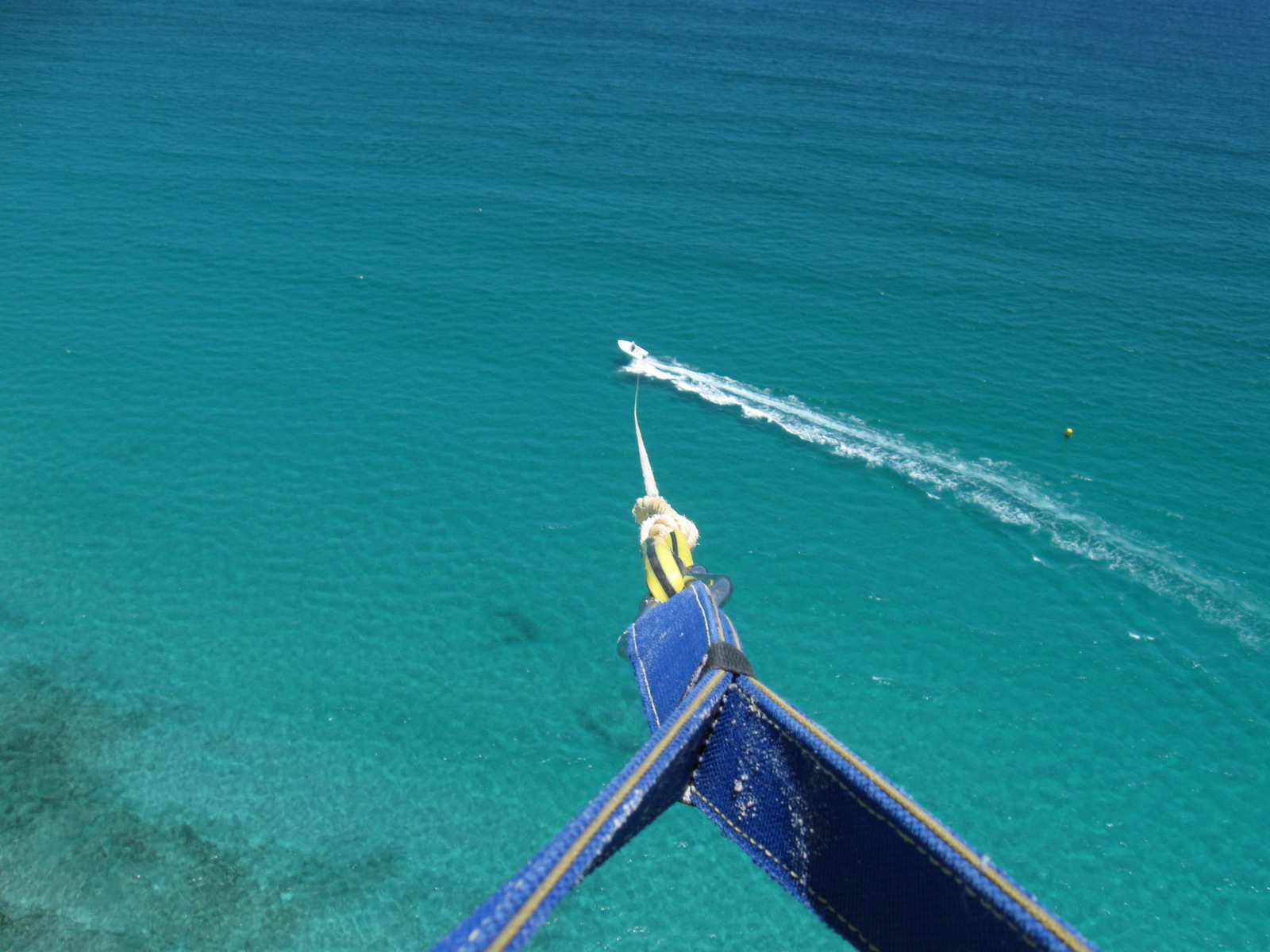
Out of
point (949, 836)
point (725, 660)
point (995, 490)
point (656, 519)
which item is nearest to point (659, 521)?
point (656, 519)

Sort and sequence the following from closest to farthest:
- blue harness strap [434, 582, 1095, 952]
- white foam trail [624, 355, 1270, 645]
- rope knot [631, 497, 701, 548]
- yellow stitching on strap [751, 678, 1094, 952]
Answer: yellow stitching on strap [751, 678, 1094, 952]
blue harness strap [434, 582, 1095, 952]
rope knot [631, 497, 701, 548]
white foam trail [624, 355, 1270, 645]

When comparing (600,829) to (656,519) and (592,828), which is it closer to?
(592,828)

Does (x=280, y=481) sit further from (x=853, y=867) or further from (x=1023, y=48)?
(x=1023, y=48)

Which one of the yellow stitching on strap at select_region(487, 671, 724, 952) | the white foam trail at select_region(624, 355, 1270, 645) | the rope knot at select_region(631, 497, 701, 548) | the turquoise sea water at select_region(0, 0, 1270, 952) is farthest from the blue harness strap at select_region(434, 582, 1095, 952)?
the white foam trail at select_region(624, 355, 1270, 645)

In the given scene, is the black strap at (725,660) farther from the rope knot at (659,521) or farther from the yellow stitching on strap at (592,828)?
the rope knot at (659,521)

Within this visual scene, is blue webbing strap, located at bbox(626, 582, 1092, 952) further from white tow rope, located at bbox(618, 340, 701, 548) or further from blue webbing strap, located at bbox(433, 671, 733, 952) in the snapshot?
white tow rope, located at bbox(618, 340, 701, 548)

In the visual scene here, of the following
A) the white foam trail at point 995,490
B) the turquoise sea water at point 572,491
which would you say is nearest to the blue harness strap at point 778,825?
the turquoise sea water at point 572,491

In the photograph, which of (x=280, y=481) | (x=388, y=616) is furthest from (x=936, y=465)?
(x=280, y=481)
